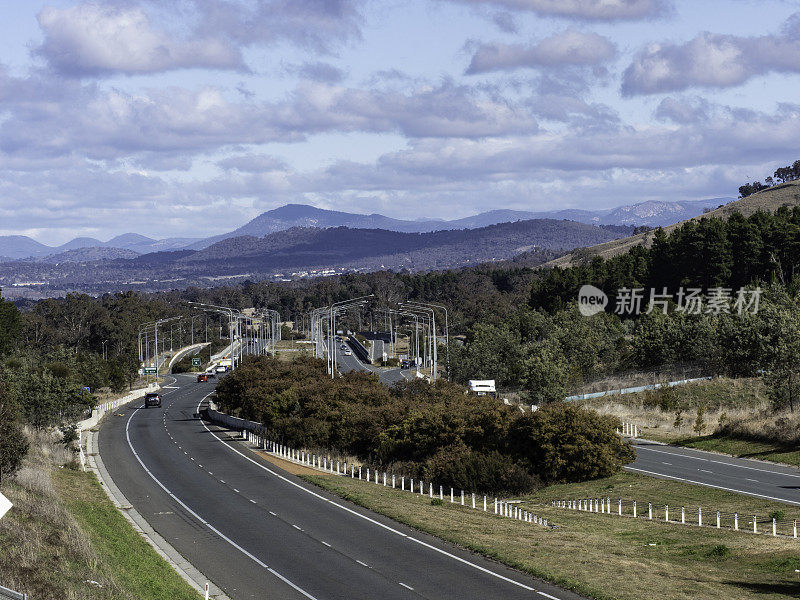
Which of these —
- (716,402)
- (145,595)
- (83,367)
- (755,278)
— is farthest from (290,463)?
(755,278)

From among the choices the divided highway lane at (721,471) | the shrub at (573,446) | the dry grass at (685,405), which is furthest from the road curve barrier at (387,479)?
the dry grass at (685,405)

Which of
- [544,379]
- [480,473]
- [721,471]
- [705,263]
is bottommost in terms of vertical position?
[721,471]

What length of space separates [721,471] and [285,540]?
74.4ft

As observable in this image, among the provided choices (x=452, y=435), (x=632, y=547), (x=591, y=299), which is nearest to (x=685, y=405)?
(x=452, y=435)

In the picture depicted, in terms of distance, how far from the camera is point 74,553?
22.4m

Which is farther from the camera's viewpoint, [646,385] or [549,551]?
[646,385]

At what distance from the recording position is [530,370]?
7075 centimetres

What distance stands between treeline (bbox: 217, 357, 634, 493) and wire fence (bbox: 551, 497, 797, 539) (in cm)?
528

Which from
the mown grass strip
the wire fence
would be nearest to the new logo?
the wire fence

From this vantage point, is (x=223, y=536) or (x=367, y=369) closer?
(x=223, y=536)

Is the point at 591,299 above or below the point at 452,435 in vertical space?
above

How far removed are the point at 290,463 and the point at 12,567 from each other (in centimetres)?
3189

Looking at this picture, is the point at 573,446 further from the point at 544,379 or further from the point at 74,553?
the point at 74,553

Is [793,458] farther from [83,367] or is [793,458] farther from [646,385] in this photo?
[83,367]
